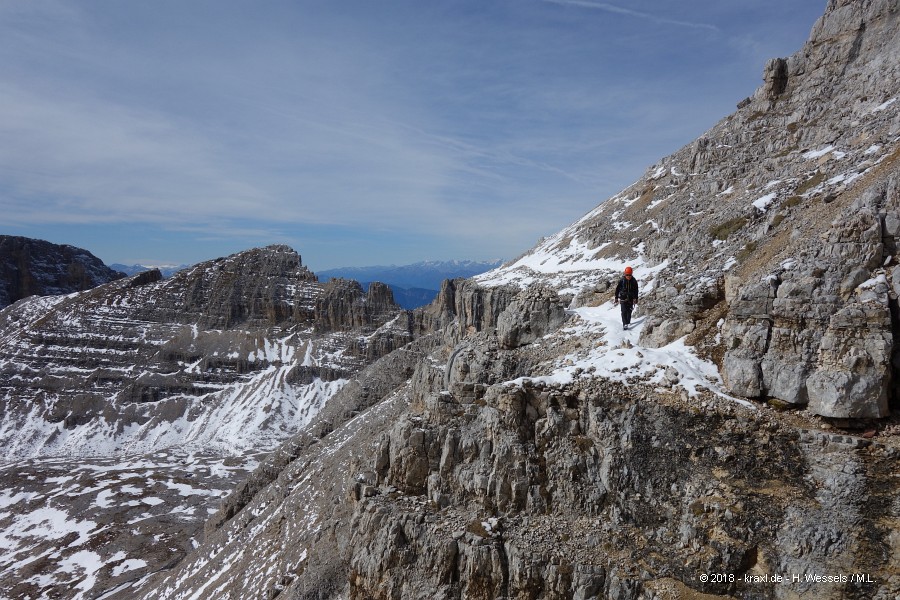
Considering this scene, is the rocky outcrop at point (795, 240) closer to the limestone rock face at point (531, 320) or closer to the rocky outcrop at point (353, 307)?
the limestone rock face at point (531, 320)

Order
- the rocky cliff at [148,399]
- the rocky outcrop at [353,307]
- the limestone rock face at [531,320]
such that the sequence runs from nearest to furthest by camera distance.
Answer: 1. the limestone rock face at [531,320]
2. the rocky cliff at [148,399]
3. the rocky outcrop at [353,307]

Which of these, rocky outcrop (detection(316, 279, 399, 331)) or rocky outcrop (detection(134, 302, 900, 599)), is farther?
rocky outcrop (detection(316, 279, 399, 331))

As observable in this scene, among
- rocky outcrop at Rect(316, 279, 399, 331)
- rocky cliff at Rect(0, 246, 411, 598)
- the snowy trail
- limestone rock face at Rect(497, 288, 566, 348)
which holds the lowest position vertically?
rocky cliff at Rect(0, 246, 411, 598)

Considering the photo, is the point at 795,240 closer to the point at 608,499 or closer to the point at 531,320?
the point at 531,320

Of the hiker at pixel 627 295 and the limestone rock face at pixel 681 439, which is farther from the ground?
the hiker at pixel 627 295

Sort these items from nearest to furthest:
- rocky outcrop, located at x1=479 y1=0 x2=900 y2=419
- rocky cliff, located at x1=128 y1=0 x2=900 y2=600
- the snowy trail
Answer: rocky cliff, located at x1=128 y1=0 x2=900 y2=600
rocky outcrop, located at x1=479 y1=0 x2=900 y2=419
the snowy trail

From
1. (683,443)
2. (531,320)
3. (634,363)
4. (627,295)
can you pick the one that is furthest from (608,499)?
(531,320)

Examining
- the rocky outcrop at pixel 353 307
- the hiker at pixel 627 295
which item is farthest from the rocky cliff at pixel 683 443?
the rocky outcrop at pixel 353 307

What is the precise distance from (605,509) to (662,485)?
8.34 feet

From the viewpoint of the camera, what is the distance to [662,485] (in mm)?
18781

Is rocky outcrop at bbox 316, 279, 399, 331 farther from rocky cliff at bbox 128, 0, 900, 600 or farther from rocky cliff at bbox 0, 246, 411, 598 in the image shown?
rocky cliff at bbox 128, 0, 900, 600

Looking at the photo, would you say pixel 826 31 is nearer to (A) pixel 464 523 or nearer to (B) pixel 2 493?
(A) pixel 464 523

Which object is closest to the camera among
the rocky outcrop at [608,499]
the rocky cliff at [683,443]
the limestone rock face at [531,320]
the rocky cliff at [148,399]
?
the rocky outcrop at [608,499]

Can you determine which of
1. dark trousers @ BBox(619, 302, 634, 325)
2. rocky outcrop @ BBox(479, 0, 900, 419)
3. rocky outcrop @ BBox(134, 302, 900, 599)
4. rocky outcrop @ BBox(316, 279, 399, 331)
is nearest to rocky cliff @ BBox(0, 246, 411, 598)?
rocky outcrop @ BBox(316, 279, 399, 331)
